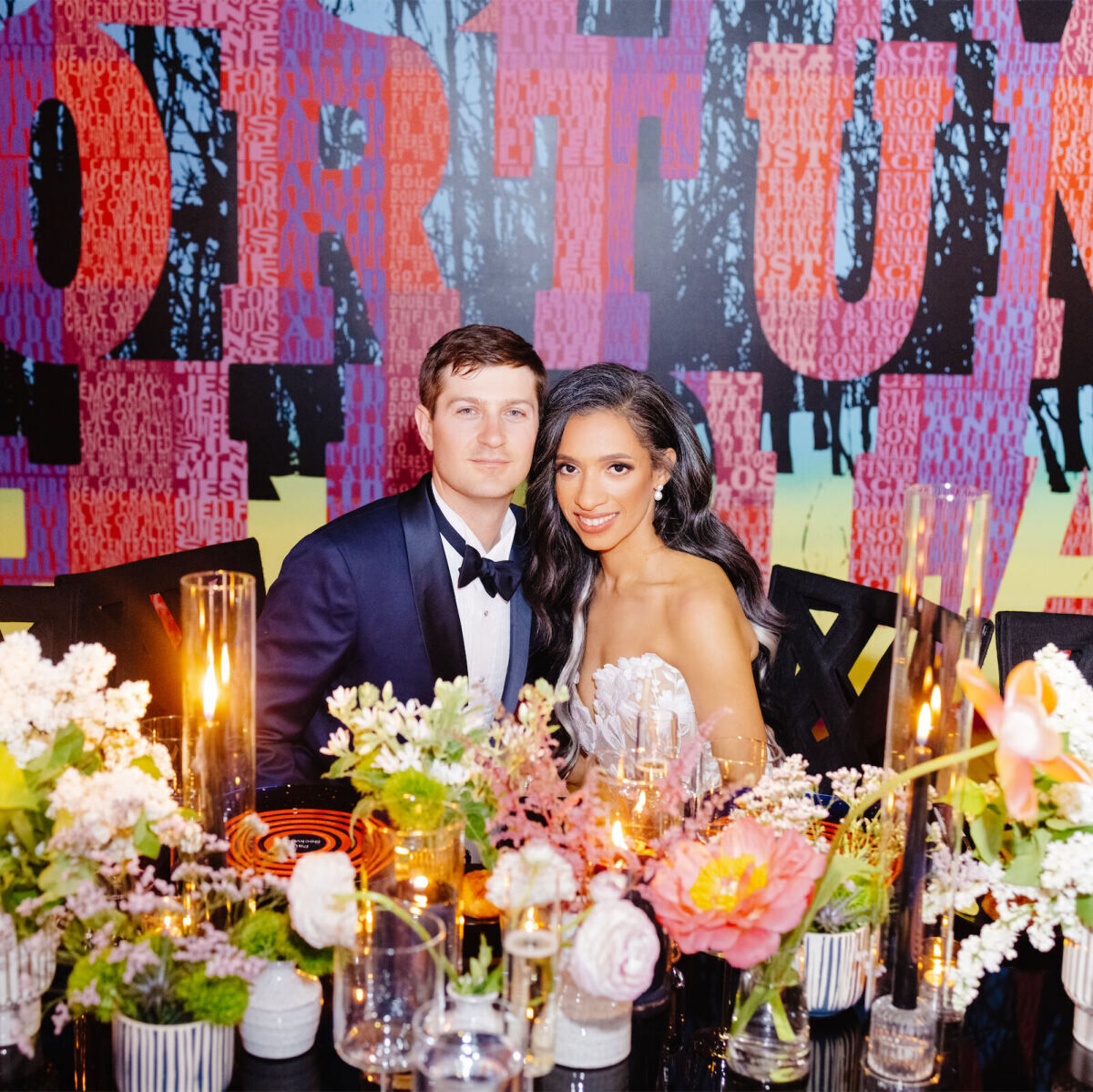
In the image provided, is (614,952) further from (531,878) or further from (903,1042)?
(903,1042)

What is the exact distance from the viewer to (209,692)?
133cm

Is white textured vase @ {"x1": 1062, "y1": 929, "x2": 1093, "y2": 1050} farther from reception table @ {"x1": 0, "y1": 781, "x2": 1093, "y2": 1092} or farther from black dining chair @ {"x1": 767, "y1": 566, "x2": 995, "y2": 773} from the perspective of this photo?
black dining chair @ {"x1": 767, "y1": 566, "x2": 995, "y2": 773}

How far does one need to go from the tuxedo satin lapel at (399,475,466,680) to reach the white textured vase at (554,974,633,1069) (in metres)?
1.45

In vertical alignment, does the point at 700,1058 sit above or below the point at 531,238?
below

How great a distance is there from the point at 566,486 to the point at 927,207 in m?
1.87

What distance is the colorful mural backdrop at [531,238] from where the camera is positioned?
3.81 meters

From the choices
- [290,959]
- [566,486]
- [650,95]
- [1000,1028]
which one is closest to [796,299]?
[650,95]

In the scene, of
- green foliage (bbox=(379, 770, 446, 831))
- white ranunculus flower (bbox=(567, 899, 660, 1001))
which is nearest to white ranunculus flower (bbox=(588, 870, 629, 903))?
white ranunculus flower (bbox=(567, 899, 660, 1001))

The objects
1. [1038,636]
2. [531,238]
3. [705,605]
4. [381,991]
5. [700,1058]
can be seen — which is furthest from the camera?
[531,238]

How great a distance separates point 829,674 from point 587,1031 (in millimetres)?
1691

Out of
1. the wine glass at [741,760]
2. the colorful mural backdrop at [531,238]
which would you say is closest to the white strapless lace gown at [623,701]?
the wine glass at [741,760]

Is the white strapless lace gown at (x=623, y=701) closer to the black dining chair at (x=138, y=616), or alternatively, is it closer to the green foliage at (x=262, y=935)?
the black dining chair at (x=138, y=616)

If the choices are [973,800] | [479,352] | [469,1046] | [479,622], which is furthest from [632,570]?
[469,1046]

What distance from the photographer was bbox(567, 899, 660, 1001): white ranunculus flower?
1.16 m
